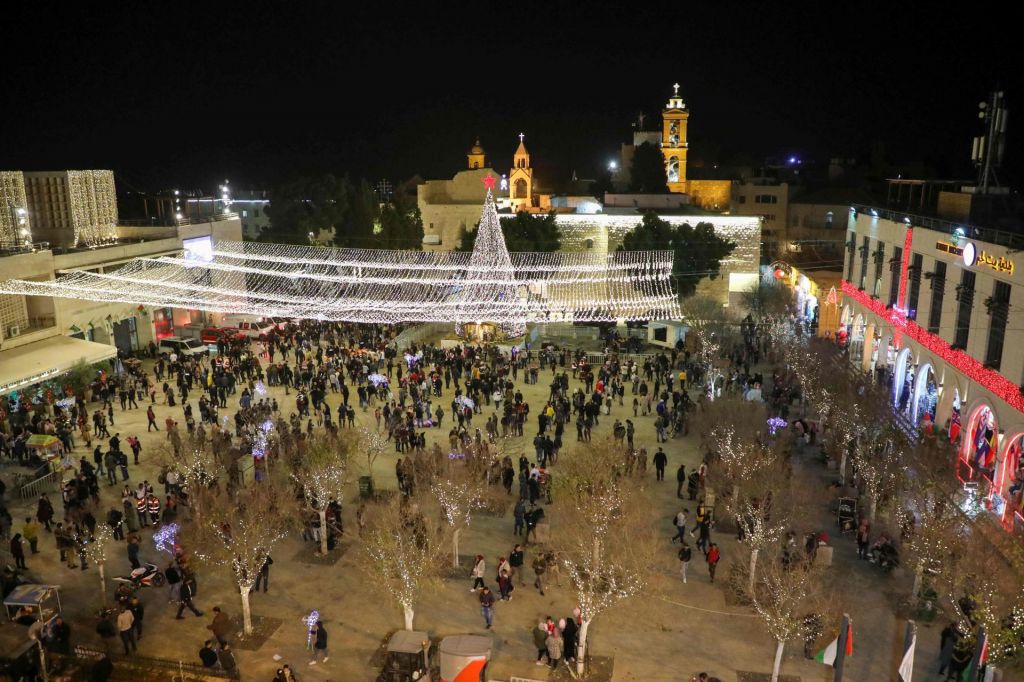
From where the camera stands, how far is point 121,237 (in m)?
32.2

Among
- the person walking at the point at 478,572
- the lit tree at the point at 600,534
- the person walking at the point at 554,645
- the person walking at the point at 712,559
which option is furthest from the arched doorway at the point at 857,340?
the person walking at the point at 554,645

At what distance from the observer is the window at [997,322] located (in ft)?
49.6

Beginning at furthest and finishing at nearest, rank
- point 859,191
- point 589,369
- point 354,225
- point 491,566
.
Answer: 1. point 859,191
2. point 354,225
3. point 589,369
4. point 491,566

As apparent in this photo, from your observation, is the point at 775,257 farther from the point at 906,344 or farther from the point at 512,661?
the point at 512,661

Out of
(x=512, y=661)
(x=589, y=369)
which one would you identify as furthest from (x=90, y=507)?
(x=589, y=369)

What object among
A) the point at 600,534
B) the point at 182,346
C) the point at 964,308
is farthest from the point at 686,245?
the point at 600,534

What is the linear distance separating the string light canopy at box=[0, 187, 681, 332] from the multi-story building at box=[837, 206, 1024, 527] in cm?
832

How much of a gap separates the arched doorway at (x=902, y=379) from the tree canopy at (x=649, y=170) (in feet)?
92.6

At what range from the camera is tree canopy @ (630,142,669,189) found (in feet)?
159

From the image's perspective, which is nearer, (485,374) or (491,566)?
(491,566)

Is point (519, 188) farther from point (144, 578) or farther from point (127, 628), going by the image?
point (127, 628)

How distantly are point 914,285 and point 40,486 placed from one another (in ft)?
69.9

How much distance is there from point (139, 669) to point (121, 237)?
26.5 meters

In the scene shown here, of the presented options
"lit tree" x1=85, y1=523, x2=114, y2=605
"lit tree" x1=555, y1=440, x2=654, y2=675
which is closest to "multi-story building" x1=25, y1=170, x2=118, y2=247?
"lit tree" x1=85, y1=523, x2=114, y2=605
